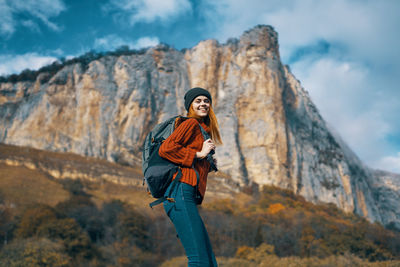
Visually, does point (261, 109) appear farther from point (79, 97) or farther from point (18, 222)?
point (18, 222)

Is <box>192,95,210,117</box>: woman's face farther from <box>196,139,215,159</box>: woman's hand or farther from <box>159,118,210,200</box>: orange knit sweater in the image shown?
<box>196,139,215,159</box>: woman's hand

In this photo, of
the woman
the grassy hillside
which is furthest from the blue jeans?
the grassy hillside

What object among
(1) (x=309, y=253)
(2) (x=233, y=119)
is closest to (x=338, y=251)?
(1) (x=309, y=253)

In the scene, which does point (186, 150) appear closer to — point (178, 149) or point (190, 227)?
point (178, 149)

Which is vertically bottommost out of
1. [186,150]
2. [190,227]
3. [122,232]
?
[122,232]

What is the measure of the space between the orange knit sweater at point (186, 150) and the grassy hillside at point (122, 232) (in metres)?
12.7

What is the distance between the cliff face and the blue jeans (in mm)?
54136

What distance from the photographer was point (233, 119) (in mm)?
61156

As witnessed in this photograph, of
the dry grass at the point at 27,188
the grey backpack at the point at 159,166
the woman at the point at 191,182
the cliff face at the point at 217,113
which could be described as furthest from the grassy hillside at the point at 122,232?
the cliff face at the point at 217,113

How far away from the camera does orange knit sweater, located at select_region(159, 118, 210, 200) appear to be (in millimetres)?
2234

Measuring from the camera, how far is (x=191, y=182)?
219 centimetres

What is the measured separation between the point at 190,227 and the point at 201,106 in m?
0.95

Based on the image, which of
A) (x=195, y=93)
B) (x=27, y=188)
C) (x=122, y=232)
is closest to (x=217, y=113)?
(x=27, y=188)

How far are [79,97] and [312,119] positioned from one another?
44.4 m
